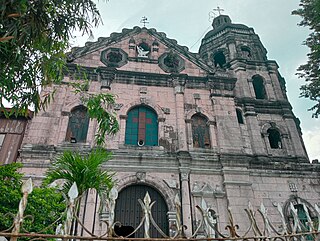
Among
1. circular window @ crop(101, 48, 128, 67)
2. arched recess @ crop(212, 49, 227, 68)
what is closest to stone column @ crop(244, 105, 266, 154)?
arched recess @ crop(212, 49, 227, 68)

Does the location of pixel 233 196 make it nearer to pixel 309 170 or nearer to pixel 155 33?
pixel 309 170

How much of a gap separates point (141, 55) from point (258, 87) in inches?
321

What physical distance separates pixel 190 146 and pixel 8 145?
8.01 m

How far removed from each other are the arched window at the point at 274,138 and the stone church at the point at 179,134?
59mm

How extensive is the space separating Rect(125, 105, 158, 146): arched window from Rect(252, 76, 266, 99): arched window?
25.9 feet

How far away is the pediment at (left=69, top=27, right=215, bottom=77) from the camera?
15203 millimetres

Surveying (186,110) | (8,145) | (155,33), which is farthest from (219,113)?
(8,145)

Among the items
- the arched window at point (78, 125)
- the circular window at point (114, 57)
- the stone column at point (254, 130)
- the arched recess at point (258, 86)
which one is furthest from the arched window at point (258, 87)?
the arched window at point (78, 125)

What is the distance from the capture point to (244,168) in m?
12.2

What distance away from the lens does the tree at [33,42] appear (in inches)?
192

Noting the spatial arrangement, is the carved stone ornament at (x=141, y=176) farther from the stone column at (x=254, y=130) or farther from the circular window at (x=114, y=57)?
the circular window at (x=114, y=57)

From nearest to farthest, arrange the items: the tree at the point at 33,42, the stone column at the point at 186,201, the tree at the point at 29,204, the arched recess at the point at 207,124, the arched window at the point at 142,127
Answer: the tree at the point at 33,42
the tree at the point at 29,204
the stone column at the point at 186,201
the arched window at the point at 142,127
the arched recess at the point at 207,124

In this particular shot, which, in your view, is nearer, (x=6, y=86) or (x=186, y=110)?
(x=6, y=86)

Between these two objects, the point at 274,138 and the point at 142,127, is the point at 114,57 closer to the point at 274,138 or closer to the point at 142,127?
the point at 142,127
